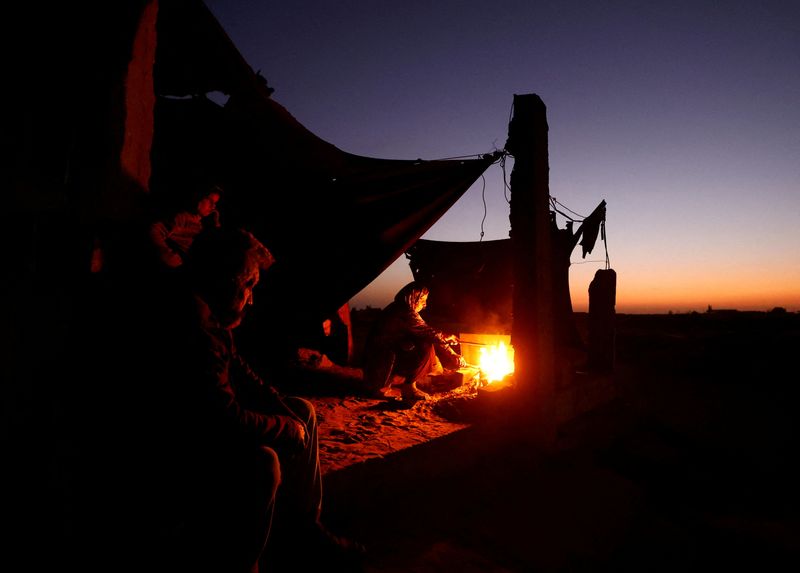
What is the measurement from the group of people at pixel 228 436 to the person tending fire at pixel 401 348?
345 cm

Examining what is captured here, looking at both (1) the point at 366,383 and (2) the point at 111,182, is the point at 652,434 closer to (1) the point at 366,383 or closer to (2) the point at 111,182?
(1) the point at 366,383

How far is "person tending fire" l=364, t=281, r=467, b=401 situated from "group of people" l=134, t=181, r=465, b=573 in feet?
11.3

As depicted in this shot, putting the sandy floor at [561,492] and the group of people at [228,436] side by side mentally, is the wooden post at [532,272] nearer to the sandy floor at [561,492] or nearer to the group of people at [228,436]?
the sandy floor at [561,492]

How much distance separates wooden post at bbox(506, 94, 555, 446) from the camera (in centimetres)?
489

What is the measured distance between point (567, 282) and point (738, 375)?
24.1ft

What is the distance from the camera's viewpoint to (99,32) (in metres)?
2.14

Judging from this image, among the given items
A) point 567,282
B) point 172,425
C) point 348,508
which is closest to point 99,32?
point 172,425

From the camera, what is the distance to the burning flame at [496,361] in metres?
6.81

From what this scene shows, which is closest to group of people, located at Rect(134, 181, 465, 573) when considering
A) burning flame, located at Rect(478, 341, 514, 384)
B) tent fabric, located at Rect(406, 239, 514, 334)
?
burning flame, located at Rect(478, 341, 514, 384)

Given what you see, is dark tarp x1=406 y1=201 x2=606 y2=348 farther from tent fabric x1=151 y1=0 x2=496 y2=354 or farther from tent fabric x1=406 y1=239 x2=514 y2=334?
tent fabric x1=151 y1=0 x2=496 y2=354

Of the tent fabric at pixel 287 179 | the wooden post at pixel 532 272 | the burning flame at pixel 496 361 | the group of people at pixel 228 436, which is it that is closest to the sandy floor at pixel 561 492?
the wooden post at pixel 532 272

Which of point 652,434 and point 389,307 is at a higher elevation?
point 389,307

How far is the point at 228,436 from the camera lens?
6.32ft

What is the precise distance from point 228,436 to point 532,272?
395cm
